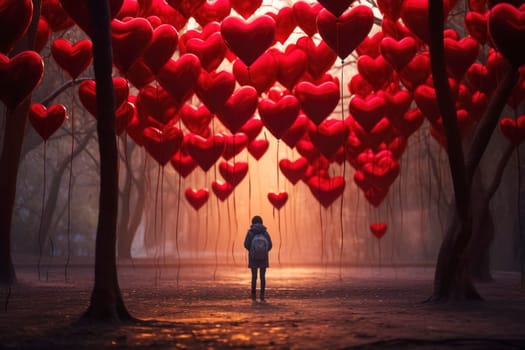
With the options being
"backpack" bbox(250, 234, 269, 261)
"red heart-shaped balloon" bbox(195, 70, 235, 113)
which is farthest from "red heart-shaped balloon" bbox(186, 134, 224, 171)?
"backpack" bbox(250, 234, 269, 261)

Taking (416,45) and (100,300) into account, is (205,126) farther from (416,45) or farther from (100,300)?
(100,300)

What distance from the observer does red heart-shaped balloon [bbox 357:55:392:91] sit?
1321 cm

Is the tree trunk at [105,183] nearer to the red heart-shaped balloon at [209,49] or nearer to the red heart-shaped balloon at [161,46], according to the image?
the red heart-shaped balloon at [161,46]

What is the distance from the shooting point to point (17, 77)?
9.64 meters

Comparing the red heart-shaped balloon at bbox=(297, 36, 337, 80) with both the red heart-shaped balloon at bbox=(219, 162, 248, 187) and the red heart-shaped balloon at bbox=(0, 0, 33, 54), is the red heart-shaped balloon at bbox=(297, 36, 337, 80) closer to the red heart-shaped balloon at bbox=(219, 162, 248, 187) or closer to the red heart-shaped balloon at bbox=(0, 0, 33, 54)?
the red heart-shaped balloon at bbox=(0, 0, 33, 54)

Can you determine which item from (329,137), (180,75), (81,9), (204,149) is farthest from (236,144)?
(81,9)

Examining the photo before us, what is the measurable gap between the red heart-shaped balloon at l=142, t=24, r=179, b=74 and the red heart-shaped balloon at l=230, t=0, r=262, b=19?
1.20m

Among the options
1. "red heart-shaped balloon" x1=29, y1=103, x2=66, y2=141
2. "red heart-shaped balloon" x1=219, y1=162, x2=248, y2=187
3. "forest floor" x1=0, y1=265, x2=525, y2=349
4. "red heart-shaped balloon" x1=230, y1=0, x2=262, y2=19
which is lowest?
"forest floor" x1=0, y1=265, x2=525, y2=349

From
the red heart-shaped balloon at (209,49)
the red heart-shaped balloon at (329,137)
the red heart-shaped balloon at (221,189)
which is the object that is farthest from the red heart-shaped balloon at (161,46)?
the red heart-shaped balloon at (221,189)

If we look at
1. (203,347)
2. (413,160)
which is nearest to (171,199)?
(413,160)

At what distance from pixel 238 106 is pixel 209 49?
1.16m

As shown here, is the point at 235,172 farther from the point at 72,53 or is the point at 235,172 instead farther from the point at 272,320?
the point at 272,320

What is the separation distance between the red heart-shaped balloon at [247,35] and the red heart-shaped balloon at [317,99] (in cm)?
157

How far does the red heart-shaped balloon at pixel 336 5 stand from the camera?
1023cm
